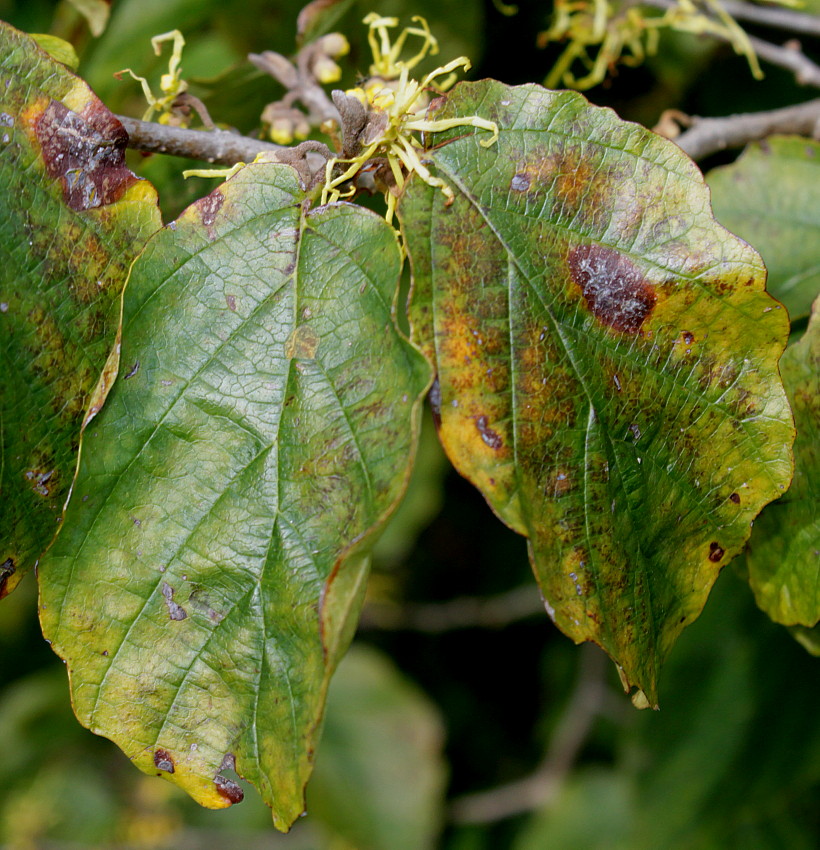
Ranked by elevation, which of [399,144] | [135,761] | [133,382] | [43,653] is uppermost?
[399,144]

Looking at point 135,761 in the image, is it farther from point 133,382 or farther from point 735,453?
point 735,453

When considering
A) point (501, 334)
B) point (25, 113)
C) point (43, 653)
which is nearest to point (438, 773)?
point (43, 653)

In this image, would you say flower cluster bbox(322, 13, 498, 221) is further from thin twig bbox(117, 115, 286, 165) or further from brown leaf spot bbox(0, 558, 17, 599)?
brown leaf spot bbox(0, 558, 17, 599)

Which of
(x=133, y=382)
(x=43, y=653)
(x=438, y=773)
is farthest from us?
(x=43, y=653)

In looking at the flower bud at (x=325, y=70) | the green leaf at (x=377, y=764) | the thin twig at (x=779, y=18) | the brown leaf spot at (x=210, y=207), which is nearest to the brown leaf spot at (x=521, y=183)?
the brown leaf spot at (x=210, y=207)

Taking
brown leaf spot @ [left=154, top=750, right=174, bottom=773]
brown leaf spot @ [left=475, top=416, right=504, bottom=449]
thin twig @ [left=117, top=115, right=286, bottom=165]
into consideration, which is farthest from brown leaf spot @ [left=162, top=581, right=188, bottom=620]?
thin twig @ [left=117, top=115, right=286, bottom=165]

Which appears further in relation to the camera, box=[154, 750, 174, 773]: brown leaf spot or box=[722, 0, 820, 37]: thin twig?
box=[722, 0, 820, 37]: thin twig

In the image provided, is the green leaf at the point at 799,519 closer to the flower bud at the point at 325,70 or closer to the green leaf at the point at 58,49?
the flower bud at the point at 325,70

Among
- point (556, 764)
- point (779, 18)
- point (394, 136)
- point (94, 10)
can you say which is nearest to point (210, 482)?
point (394, 136)
